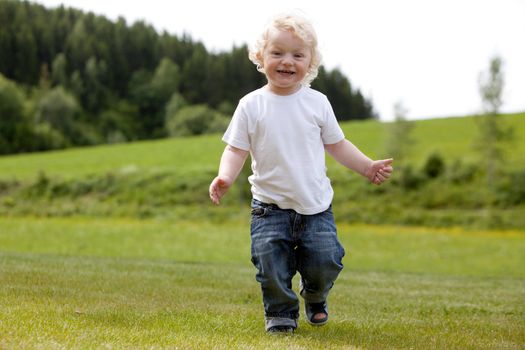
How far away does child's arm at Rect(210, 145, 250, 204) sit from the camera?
544cm

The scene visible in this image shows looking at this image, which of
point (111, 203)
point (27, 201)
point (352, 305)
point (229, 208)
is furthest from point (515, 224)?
point (352, 305)

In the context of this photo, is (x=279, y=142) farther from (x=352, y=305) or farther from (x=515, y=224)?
(x=515, y=224)

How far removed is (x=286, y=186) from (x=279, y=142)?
33cm

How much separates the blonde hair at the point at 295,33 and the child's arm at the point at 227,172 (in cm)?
70

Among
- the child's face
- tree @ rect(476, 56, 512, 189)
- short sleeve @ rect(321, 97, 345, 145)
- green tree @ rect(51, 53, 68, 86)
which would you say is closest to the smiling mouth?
the child's face

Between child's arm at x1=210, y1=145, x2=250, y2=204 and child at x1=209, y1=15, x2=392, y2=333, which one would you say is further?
child at x1=209, y1=15, x2=392, y2=333

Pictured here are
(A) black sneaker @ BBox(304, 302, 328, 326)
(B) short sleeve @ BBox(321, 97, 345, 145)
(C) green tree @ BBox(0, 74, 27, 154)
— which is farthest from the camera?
(C) green tree @ BBox(0, 74, 27, 154)

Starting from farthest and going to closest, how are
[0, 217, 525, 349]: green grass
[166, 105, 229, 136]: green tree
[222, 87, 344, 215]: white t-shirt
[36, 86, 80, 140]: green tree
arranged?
[166, 105, 229, 136]: green tree < [36, 86, 80, 140]: green tree < [222, 87, 344, 215]: white t-shirt < [0, 217, 525, 349]: green grass

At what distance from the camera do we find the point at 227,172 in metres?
5.59

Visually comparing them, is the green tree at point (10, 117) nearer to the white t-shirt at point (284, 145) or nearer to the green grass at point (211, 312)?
the green grass at point (211, 312)

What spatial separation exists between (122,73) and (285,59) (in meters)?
122

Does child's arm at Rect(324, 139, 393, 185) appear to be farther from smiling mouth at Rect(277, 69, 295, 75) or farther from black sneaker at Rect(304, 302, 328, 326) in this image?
black sneaker at Rect(304, 302, 328, 326)

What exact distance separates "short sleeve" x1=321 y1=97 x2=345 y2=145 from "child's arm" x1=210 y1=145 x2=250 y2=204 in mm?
647

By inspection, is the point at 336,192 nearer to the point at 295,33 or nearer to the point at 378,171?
the point at 378,171
